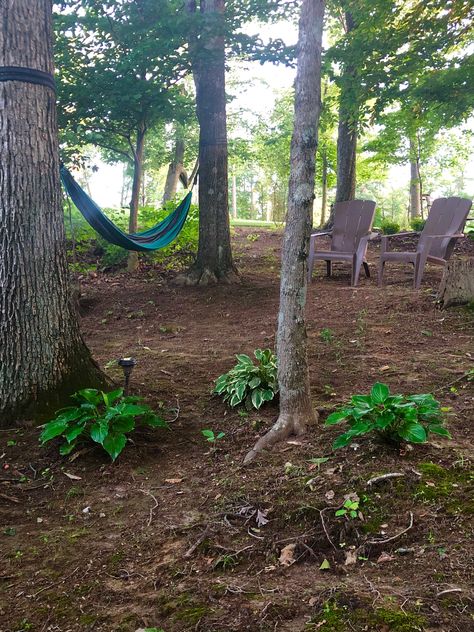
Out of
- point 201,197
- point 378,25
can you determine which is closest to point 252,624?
point 201,197

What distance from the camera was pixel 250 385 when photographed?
2684 mm

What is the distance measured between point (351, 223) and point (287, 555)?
4.50 meters

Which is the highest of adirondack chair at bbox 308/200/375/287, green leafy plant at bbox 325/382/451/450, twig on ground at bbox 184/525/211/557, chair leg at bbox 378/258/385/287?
adirondack chair at bbox 308/200/375/287

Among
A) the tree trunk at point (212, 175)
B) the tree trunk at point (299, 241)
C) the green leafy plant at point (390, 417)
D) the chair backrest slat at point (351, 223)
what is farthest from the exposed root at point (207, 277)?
the green leafy plant at point (390, 417)

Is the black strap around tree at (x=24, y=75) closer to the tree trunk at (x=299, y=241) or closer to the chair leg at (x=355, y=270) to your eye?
the tree trunk at (x=299, y=241)

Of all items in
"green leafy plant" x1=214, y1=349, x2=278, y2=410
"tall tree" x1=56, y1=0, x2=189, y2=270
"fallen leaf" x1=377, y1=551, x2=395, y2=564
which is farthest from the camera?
"tall tree" x1=56, y1=0, x2=189, y2=270

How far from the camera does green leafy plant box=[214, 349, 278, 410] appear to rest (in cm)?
265

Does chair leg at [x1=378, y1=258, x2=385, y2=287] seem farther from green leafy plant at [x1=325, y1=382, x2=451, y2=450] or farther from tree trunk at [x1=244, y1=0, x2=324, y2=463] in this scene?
green leafy plant at [x1=325, y1=382, x2=451, y2=450]

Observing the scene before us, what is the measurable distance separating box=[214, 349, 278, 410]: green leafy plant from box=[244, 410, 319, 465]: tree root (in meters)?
0.29

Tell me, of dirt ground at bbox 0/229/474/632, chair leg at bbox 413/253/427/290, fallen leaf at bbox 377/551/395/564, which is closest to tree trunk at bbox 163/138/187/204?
chair leg at bbox 413/253/427/290

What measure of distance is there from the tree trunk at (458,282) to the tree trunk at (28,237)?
2.84 m

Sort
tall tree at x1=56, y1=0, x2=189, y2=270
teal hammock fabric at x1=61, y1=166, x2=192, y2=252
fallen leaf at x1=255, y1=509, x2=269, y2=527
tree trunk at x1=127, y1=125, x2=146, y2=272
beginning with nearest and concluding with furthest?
1. fallen leaf at x1=255, y1=509, x2=269, y2=527
2. teal hammock fabric at x1=61, y1=166, x2=192, y2=252
3. tall tree at x1=56, y1=0, x2=189, y2=270
4. tree trunk at x1=127, y1=125, x2=146, y2=272

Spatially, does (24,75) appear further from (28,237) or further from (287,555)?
(287,555)

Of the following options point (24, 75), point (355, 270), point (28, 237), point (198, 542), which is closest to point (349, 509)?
point (198, 542)
